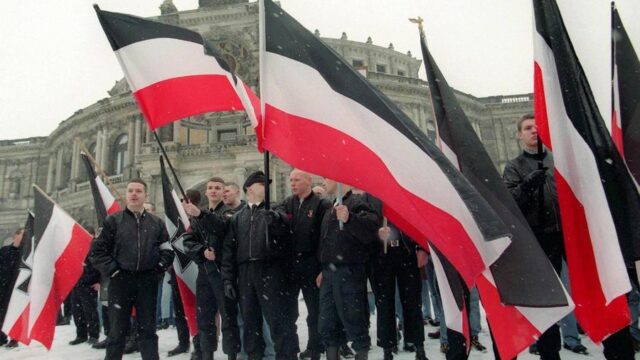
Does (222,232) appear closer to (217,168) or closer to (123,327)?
(123,327)

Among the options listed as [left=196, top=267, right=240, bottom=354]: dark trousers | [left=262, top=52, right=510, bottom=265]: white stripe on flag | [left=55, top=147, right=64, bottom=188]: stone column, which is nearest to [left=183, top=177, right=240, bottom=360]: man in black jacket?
[left=196, top=267, right=240, bottom=354]: dark trousers

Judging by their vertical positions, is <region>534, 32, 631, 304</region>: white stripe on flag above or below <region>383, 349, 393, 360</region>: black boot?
above

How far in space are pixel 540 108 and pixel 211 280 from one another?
4023 mm

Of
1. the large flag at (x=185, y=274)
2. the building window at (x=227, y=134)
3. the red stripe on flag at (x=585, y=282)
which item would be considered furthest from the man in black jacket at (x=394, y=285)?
the building window at (x=227, y=134)

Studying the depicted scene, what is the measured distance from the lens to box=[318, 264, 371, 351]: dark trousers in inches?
176

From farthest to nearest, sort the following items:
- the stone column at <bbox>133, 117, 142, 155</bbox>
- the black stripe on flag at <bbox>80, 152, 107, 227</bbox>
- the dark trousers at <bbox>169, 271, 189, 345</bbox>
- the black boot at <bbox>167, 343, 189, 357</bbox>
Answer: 1. the stone column at <bbox>133, 117, 142, 155</bbox>
2. the black stripe on flag at <bbox>80, 152, 107, 227</bbox>
3. the dark trousers at <bbox>169, 271, 189, 345</bbox>
4. the black boot at <bbox>167, 343, 189, 357</bbox>

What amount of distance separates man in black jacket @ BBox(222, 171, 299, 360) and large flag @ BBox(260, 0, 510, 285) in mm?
1183

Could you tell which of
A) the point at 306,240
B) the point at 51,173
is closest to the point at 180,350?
the point at 306,240

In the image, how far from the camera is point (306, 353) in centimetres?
561

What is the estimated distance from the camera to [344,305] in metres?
4.55

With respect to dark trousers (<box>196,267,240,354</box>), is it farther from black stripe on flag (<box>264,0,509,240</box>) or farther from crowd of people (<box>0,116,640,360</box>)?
black stripe on flag (<box>264,0,509,240</box>)

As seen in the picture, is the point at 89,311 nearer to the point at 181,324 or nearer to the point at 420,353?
the point at 181,324

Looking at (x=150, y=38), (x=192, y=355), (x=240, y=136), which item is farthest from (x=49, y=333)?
A: (x=240, y=136)

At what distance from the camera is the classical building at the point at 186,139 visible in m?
23.5
